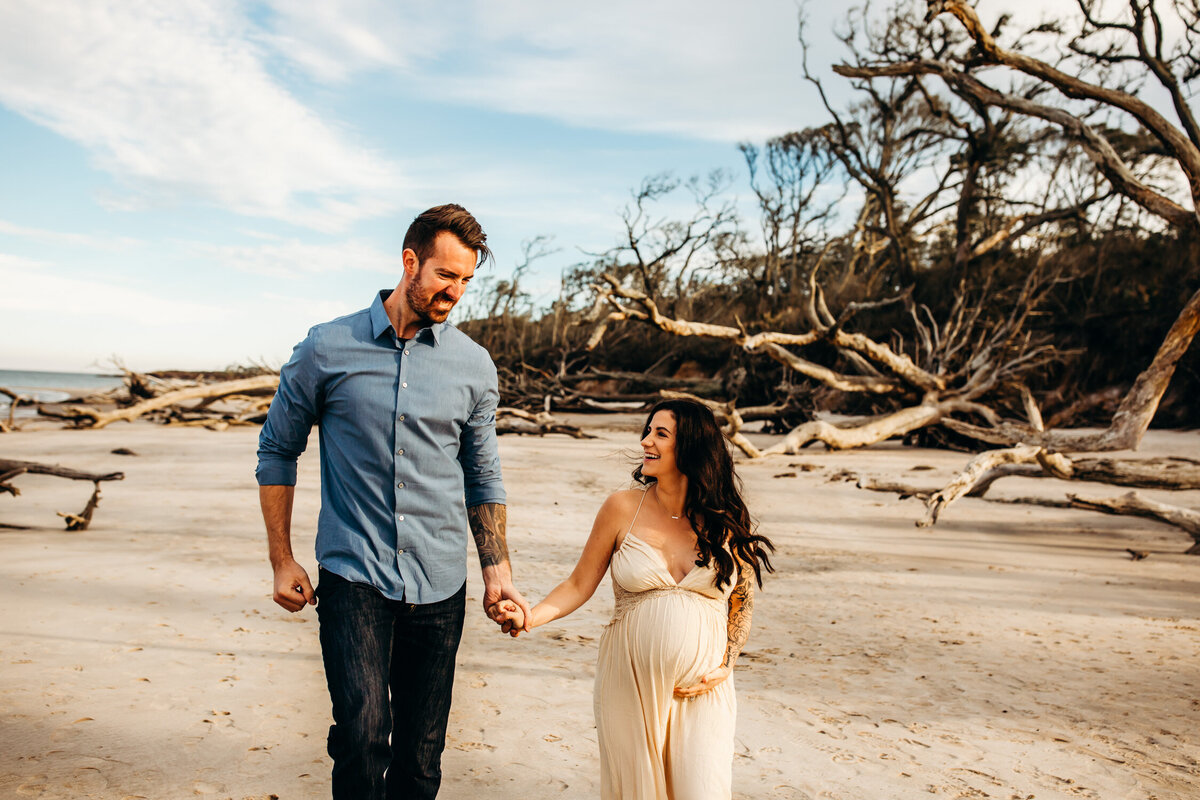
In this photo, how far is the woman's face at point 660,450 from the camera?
2.64 m

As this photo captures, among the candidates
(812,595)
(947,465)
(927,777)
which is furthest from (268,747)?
(947,465)

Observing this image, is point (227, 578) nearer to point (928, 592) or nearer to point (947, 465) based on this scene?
point (928, 592)

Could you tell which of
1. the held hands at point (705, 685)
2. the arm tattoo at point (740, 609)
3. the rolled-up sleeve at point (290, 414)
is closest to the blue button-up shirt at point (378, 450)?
the rolled-up sleeve at point (290, 414)

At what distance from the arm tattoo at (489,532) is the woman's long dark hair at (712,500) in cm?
54

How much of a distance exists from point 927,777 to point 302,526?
633cm

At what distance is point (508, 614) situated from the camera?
252 centimetres

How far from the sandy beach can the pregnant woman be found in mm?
932

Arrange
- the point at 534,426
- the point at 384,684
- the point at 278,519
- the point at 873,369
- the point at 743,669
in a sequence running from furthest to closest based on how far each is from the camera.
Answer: the point at 534,426
the point at 873,369
the point at 743,669
the point at 278,519
the point at 384,684

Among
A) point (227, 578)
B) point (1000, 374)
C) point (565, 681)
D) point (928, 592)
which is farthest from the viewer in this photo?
point (1000, 374)

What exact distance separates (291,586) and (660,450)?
3.70 ft

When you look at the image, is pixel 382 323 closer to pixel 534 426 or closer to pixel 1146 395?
pixel 1146 395

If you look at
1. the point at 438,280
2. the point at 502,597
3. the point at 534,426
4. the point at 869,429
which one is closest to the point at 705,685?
the point at 502,597

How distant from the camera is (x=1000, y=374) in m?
15.8

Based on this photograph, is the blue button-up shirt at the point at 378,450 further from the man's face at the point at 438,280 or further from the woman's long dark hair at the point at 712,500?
the woman's long dark hair at the point at 712,500
